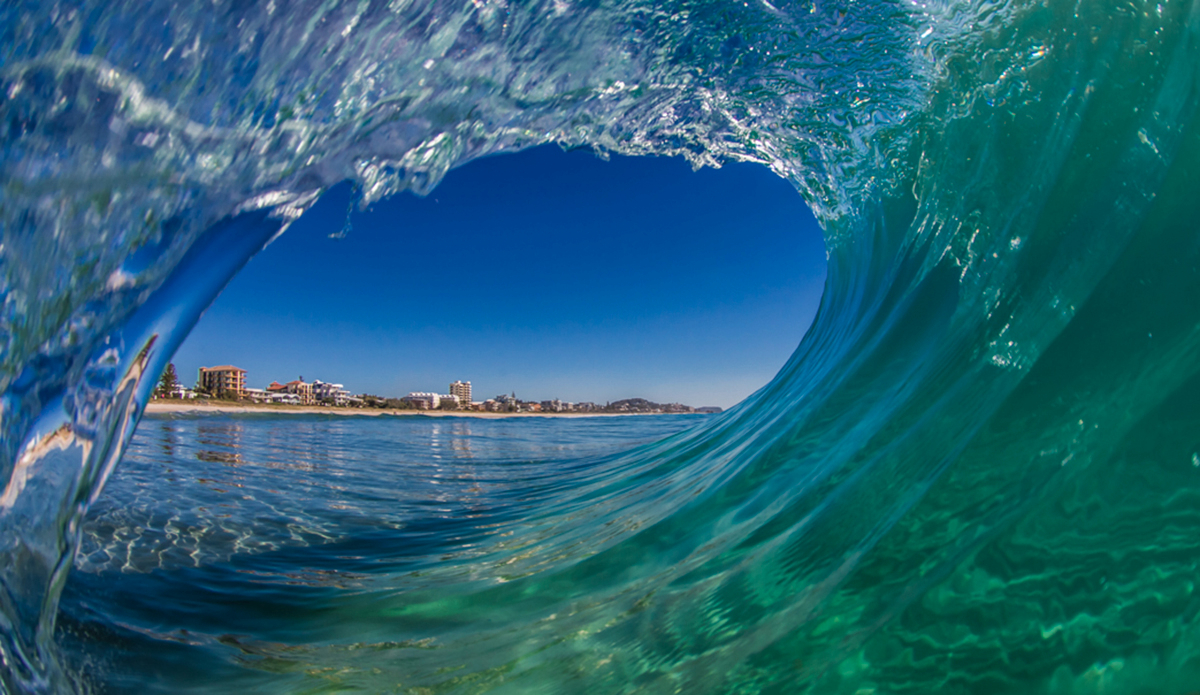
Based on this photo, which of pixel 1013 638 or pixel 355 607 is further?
pixel 355 607

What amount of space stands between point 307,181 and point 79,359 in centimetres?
111

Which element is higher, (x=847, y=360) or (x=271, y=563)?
(x=847, y=360)

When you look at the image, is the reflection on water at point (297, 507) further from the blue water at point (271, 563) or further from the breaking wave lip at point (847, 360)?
the breaking wave lip at point (847, 360)

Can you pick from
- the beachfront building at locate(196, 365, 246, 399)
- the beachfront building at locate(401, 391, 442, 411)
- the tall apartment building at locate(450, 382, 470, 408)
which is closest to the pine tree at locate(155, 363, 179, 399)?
the beachfront building at locate(196, 365, 246, 399)

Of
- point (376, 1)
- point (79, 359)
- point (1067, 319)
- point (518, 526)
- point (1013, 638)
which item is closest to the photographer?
point (1013, 638)

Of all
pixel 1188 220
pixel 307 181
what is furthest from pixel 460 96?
pixel 1188 220

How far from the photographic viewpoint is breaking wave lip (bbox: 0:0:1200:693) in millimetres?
1167

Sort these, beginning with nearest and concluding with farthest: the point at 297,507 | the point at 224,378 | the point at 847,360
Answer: the point at 847,360
the point at 297,507
the point at 224,378

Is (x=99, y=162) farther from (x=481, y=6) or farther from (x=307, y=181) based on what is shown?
(x=481, y=6)

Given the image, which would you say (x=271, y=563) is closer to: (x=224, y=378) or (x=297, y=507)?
(x=297, y=507)

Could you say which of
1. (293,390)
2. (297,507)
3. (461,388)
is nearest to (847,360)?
(297,507)

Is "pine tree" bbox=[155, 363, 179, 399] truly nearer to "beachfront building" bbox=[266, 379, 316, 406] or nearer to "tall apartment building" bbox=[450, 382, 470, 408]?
"beachfront building" bbox=[266, 379, 316, 406]

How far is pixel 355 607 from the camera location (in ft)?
6.22

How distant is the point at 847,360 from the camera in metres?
3.09
